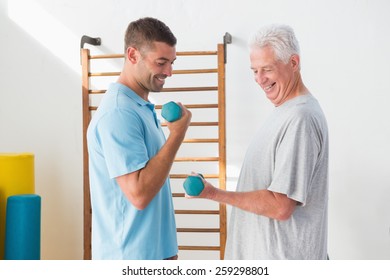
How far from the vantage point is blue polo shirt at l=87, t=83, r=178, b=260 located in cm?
177

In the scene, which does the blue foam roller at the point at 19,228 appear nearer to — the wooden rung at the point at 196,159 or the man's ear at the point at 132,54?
the wooden rung at the point at 196,159

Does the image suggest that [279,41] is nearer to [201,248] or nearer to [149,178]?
[149,178]

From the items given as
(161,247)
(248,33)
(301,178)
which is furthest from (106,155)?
(248,33)

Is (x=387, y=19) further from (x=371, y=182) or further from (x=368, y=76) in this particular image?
(x=371, y=182)

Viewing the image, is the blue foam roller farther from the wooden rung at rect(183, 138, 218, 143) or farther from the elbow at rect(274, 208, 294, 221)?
the elbow at rect(274, 208, 294, 221)

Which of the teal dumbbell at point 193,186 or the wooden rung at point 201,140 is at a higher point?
the wooden rung at point 201,140

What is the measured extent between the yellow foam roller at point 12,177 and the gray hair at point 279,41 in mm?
2207

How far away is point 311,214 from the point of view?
5.77 ft

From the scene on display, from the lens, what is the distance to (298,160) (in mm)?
1682

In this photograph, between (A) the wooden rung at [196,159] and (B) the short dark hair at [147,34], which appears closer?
(B) the short dark hair at [147,34]

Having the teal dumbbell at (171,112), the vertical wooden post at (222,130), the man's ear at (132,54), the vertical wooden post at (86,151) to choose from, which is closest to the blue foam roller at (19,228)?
the vertical wooden post at (86,151)

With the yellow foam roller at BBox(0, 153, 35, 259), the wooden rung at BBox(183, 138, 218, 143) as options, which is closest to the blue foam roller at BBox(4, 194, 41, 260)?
Answer: the yellow foam roller at BBox(0, 153, 35, 259)

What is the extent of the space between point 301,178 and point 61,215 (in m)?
2.69

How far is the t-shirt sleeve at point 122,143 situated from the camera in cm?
176
